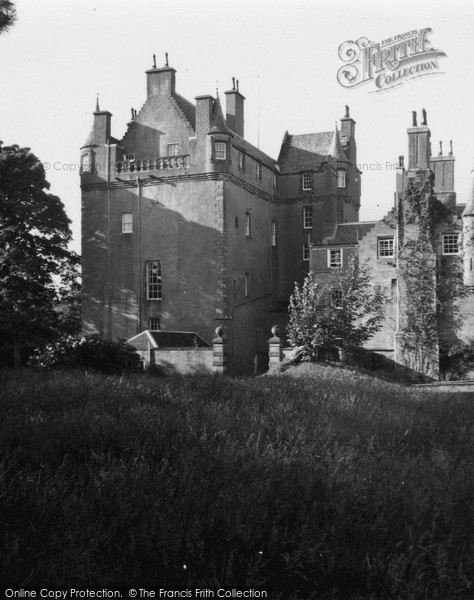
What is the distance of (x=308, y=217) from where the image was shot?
159ft

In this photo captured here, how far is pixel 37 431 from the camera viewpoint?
7.34 metres

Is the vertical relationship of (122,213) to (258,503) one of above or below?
above

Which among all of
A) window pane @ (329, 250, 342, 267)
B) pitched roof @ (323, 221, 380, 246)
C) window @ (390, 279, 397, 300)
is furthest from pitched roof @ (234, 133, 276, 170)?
window @ (390, 279, 397, 300)

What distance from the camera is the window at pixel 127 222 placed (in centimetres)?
4038

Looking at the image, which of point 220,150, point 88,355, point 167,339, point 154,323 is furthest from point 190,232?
point 88,355

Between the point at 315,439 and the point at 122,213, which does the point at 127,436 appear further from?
the point at 122,213

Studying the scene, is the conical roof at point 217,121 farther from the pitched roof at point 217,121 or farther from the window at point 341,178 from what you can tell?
the window at point 341,178

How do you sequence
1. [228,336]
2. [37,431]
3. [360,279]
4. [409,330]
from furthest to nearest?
[228,336], [409,330], [360,279], [37,431]

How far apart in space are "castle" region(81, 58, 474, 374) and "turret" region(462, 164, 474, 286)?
15 cm

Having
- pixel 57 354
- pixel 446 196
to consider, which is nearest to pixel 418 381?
pixel 446 196

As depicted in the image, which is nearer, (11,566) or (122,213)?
(11,566)

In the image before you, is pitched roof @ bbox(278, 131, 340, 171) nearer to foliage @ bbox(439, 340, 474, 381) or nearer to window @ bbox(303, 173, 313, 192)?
window @ bbox(303, 173, 313, 192)

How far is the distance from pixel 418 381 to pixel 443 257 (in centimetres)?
676

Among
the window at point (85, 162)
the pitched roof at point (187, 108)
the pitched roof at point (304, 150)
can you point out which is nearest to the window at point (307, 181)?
the pitched roof at point (304, 150)
